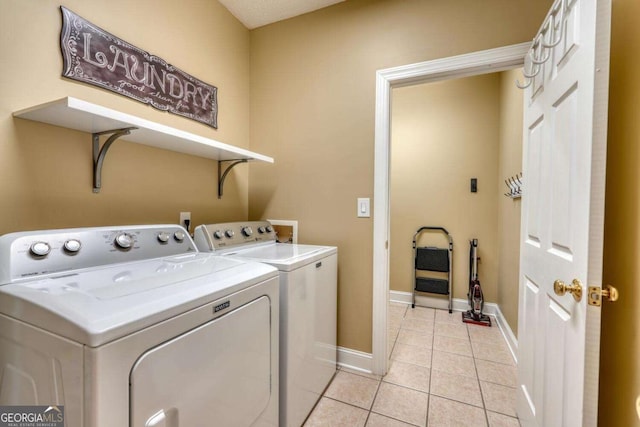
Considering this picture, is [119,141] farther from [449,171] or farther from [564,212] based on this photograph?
[449,171]

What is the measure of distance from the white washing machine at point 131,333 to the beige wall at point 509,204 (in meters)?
2.02

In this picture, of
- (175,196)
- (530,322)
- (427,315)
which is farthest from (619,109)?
(427,315)

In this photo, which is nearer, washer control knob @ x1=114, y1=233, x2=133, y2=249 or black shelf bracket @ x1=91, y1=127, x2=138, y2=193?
washer control knob @ x1=114, y1=233, x2=133, y2=249

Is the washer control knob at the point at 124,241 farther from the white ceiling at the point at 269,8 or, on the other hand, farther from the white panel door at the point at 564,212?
the white ceiling at the point at 269,8

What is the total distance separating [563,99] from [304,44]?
5.72ft

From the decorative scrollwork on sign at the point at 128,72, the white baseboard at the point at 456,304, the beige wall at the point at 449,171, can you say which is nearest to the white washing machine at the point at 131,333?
the decorative scrollwork on sign at the point at 128,72

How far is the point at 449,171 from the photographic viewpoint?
3.11 meters

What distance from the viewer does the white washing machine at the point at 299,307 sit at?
1312 millimetres

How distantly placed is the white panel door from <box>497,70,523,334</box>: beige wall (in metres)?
0.87

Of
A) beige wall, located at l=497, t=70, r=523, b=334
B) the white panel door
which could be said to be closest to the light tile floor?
the white panel door

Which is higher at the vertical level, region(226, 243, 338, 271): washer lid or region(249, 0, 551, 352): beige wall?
region(249, 0, 551, 352): beige wall

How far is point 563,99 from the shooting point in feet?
3.36

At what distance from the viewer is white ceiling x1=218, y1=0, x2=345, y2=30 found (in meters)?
2.03

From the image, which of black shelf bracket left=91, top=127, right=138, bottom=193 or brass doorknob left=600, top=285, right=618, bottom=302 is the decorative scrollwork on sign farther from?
brass doorknob left=600, top=285, right=618, bottom=302
